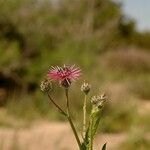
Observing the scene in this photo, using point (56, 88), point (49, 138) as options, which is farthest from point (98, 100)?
point (56, 88)

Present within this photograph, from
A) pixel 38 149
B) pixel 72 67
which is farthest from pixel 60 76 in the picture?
pixel 38 149

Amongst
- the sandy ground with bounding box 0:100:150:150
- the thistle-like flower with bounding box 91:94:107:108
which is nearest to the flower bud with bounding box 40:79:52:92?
the thistle-like flower with bounding box 91:94:107:108

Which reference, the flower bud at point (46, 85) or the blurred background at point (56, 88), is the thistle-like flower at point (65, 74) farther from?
the blurred background at point (56, 88)

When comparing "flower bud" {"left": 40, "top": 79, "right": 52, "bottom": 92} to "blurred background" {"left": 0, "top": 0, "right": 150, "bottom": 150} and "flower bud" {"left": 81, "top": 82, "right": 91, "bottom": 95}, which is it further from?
"blurred background" {"left": 0, "top": 0, "right": 150, "bottom": 150}

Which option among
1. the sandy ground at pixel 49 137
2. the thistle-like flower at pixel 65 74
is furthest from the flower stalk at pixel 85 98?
the sandy ground at pixel 49 137

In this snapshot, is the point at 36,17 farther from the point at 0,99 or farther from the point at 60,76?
the point at 60,76

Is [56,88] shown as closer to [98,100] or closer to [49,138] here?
[49,138]

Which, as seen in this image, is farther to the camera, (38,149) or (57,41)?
(57,41)
